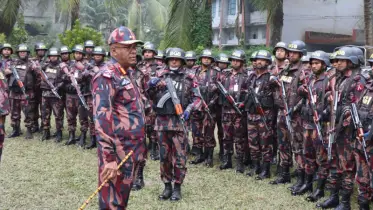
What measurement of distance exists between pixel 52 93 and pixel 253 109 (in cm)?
513

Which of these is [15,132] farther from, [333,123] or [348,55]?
[348,55]

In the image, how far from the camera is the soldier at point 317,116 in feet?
20.8

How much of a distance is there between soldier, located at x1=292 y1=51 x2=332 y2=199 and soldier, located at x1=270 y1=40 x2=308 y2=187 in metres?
0.26

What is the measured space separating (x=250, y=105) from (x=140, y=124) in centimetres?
370

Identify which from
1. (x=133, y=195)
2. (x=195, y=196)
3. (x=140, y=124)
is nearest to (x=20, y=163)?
(x=133, y=195)

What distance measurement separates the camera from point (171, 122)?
620 centimetres

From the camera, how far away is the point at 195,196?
21.2 ft

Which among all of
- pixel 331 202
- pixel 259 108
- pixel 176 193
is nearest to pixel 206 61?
pixel 259 108

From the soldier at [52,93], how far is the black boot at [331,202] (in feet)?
21.4

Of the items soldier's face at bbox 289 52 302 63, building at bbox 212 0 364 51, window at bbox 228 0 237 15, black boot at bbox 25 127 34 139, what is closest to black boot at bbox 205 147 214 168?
soldier's face at bbox 289 52 302 63

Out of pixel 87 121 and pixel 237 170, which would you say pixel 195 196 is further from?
pixel 87 121

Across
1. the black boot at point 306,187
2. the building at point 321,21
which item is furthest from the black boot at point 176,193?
the building at point 321,21

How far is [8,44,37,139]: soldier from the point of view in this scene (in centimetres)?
1049

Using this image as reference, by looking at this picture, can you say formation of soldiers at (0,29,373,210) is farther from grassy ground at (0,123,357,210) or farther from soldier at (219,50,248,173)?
grassy ground at (0,123,357,210)
